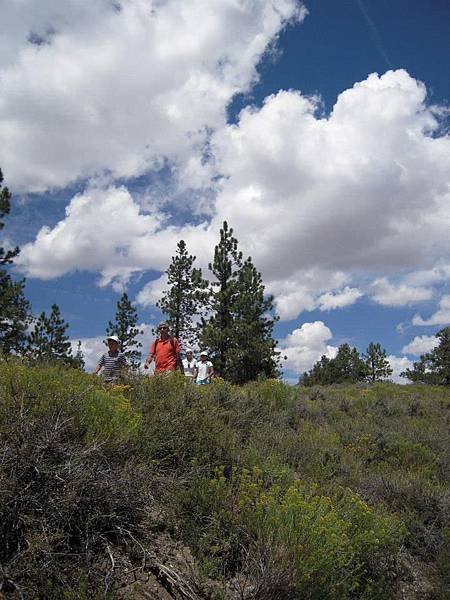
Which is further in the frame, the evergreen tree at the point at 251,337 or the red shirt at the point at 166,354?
the evergreen tree at the point at 251,337

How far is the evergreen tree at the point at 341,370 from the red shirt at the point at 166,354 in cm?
3847

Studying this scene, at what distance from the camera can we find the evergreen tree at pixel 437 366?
1433 inches

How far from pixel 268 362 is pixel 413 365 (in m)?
24.6

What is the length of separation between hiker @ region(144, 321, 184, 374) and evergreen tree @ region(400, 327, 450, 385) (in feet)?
104

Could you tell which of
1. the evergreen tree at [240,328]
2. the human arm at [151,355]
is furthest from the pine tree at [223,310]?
the human arm at [151,355]

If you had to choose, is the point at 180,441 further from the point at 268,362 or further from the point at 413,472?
the point at 268,362

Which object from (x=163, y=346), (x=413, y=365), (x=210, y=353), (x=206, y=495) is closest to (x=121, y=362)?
(x=163, y=346)

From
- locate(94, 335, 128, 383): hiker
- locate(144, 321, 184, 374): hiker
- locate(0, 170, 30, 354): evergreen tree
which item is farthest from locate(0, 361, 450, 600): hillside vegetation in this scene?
locate(0, 170, 30, 354): evergreen tree

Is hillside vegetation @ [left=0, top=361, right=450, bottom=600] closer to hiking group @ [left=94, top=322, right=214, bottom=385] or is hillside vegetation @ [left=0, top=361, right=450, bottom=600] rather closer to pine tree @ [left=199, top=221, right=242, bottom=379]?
hiking group @ [left=94, top=322, right=214, bottom=385]

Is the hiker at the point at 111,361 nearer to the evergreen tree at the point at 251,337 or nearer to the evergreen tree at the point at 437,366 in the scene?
the evergreen tree at the point at 251,337

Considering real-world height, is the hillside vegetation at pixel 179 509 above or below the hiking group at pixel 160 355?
below

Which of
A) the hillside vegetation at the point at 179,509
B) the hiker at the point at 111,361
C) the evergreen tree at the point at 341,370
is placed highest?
the evergreen tree at the point at 341,370

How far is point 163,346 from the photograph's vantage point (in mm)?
9516

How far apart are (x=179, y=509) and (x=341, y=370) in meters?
46.7
